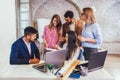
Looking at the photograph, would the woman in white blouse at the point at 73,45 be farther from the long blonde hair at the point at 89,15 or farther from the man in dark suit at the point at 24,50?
the man in dark suit at the point at 24,50

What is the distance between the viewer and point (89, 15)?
330 cm

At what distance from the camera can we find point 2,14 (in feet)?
6.51

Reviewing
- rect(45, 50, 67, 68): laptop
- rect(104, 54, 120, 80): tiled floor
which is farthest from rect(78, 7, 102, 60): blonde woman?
rect(45, 50, 67, 68): laptop

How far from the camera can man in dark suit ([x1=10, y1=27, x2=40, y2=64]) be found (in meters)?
2.39

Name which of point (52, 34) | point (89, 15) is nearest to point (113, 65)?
point (89, 15)

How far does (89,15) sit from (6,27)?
157 cm

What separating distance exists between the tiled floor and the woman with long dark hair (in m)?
1.15

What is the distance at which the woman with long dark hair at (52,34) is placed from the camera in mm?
3244

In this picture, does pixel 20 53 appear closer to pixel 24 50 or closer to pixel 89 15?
pixel 24 50

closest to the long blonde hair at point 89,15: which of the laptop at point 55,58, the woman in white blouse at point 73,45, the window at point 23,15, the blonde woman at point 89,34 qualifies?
the blonde woman at point 89,34

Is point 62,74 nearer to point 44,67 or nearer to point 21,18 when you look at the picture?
point 44,67

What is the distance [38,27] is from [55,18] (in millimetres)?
303

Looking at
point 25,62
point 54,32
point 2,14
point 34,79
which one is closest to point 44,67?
point 34,79

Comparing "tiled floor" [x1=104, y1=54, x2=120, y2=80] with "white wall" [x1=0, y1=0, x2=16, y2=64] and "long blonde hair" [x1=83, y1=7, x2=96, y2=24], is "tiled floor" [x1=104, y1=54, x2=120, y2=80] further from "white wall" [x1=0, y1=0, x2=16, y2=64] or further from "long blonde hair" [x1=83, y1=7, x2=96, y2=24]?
→ "white wall" [x1=0, y1=0, x2=16, y2=64]
